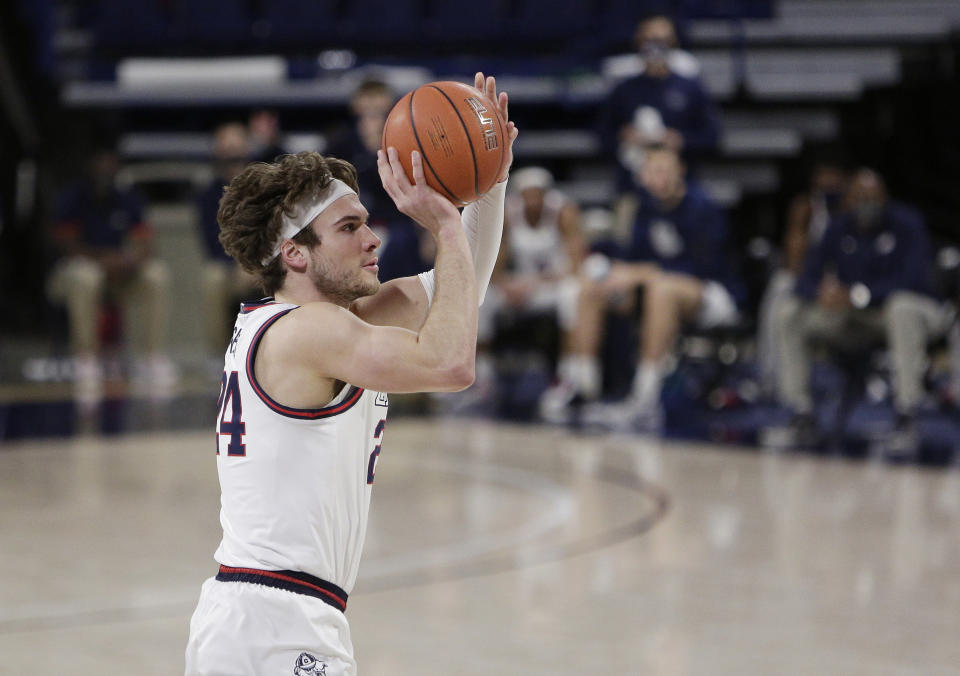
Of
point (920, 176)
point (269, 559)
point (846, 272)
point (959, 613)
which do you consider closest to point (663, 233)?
point (846, 272)

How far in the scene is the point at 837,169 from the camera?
900cm

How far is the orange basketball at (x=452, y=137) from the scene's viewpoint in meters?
2.19

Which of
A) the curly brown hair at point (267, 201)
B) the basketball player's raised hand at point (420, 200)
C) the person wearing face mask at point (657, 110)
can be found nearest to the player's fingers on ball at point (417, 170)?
the basketball player's raised hand at point (420, 200)

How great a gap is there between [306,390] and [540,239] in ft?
25.3

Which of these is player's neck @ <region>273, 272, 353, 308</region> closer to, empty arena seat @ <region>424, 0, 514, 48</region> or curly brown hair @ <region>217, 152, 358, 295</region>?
curly brown hair @ <region>217, 152, 358, 295</region>

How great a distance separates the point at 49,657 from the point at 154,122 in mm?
11012

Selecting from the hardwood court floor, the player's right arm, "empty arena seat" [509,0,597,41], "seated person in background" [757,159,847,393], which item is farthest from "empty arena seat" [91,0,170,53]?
the player's right arm

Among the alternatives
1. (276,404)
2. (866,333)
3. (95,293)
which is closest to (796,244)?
(866,333)

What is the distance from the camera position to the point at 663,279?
8.12 meters

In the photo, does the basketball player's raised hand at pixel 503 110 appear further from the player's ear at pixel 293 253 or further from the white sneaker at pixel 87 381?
the white sneaker at pixel 87 381

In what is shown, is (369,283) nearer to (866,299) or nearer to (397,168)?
(397,168)

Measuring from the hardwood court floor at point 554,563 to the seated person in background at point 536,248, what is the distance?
2695mm

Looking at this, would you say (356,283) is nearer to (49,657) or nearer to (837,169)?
(49,657)

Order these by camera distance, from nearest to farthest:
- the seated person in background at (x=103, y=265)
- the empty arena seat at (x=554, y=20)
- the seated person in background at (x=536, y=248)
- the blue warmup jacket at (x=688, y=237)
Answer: the blue warmup jacket at (x=688, y=237) < the seated person in background at (x=536, y=248) < the seated person in background at (x=103, y=265) < the empty arena seat at (x=554, y=20)
